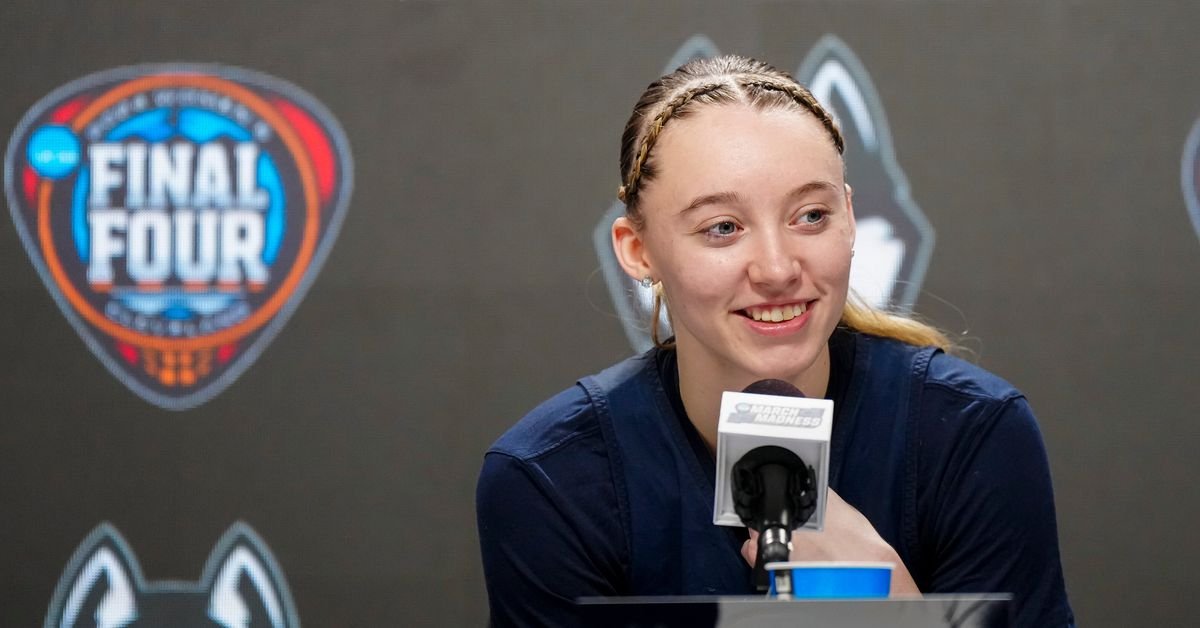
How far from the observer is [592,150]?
2.17 metres

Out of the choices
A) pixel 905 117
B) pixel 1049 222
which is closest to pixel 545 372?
pixel 905 117

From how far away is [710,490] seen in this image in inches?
54.4

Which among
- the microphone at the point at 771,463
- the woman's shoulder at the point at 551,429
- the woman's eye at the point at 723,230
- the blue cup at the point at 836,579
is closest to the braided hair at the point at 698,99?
the woman's eye at the point at 723,230

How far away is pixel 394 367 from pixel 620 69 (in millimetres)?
620

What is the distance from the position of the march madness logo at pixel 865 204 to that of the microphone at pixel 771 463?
46.7 inches

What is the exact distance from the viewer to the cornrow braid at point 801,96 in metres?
1.37

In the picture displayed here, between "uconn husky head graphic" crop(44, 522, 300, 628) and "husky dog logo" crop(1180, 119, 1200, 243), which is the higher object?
"husky dog logo" crop(1180, 119, 1200, 243)

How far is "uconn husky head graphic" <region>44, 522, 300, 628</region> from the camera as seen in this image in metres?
2.17

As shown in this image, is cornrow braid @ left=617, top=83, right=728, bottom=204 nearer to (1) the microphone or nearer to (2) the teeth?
(2) the teeth

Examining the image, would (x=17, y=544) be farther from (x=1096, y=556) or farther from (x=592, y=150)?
(x=1096, y=556)

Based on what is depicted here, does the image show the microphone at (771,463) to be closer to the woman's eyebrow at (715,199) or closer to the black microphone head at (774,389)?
the black microphone head at (774,389)

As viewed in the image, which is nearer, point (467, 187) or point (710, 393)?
point (710, 393)

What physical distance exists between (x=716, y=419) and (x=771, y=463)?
0.46 meters

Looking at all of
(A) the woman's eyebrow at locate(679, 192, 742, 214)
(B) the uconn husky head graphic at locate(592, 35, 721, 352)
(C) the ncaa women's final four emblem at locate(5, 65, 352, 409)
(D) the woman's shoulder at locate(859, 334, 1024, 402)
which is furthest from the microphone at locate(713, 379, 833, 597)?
(C) the ncaa women's final four emblem at locate(5, 65, 352, 409)
